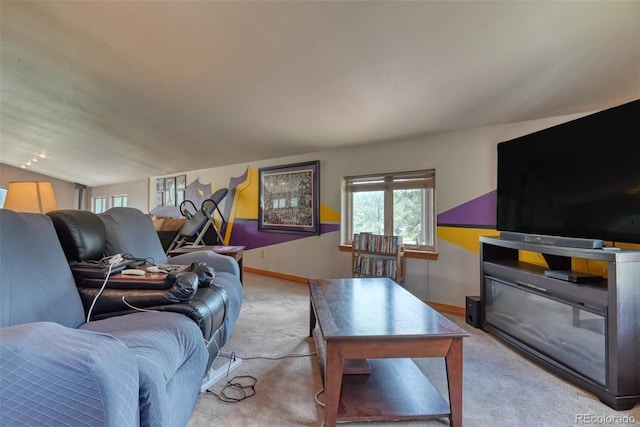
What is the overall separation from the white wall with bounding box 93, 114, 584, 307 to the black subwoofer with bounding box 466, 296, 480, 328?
0.33m

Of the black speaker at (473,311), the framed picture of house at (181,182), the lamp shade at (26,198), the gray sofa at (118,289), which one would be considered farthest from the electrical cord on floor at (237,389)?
the framed picture of house at (181,182)

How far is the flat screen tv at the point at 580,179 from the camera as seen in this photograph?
1.65m

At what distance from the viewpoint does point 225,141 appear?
160 inches

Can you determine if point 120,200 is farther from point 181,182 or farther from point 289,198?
point 289,198

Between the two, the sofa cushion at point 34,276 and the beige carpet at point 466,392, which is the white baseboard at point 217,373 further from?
the sofa cushion at point 34,276

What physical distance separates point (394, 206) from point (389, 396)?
2404mm

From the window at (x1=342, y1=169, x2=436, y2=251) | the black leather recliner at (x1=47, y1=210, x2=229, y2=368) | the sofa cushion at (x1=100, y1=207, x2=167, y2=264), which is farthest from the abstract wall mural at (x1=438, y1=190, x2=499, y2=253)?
Answer: the sofa cushion at (x1=100, y1=207, x2=167, y2=264)

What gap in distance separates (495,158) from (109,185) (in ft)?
32.5

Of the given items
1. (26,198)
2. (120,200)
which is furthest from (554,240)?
(120,200)

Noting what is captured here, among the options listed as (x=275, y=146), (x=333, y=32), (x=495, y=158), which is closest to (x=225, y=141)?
(x=275, y=146)

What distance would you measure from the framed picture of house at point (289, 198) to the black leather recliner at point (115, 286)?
2720 millimetres

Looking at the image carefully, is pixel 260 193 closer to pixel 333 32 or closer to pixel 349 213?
pixel 349 213

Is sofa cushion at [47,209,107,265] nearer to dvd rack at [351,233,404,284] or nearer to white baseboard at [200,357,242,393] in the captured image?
white baseboard at [200,357,242,393]

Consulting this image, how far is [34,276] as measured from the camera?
1.18 m
